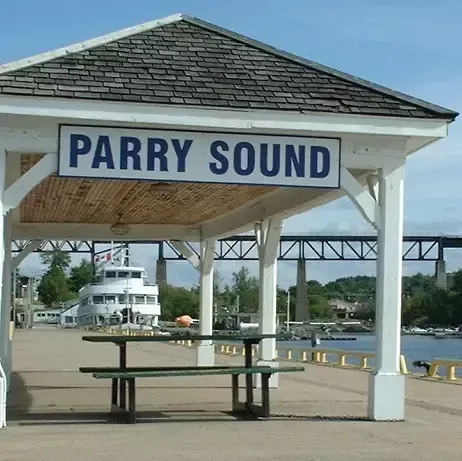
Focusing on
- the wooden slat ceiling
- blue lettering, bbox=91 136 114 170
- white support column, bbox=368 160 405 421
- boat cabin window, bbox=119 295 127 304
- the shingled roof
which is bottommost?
boat cabin window, bbox=119 295 127 304

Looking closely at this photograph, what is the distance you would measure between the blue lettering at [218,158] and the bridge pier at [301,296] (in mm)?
104476

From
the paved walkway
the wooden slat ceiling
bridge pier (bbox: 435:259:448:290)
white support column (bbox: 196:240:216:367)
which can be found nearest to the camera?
the paved walkway

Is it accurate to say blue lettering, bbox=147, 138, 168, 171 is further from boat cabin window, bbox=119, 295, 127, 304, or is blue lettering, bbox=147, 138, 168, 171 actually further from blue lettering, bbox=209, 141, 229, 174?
boat cabin window, bbox=119, 295, 127, 304

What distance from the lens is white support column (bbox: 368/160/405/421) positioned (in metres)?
11.5

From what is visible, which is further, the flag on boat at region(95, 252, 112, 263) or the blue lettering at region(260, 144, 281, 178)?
the flag on boat at region(95, 252, 112, 263)

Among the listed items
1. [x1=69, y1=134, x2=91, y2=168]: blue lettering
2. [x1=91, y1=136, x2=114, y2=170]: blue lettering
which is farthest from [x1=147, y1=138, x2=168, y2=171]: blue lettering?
[x1=69, y1=134, x2=91, y2=168]: blue lettering

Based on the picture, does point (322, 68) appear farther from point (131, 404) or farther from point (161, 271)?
point (161, 271)

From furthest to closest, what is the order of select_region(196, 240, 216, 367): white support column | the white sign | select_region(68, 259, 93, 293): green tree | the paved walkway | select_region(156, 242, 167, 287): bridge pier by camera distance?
select_region(68, 259, 93, 293): green tree, select_region(156, 242, 167, 287): bridge pier, select_region(196, 240, 216, 367): white support column, the white sign, the paved walkway

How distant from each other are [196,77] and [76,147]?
164cm

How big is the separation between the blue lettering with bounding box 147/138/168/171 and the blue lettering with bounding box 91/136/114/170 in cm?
43

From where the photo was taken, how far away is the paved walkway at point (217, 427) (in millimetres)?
9156

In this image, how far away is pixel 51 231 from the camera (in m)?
20.6

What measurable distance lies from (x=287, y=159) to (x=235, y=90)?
98cm

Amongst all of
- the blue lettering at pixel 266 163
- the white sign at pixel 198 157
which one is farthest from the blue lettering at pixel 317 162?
the blue lettering at pixel 266 163
